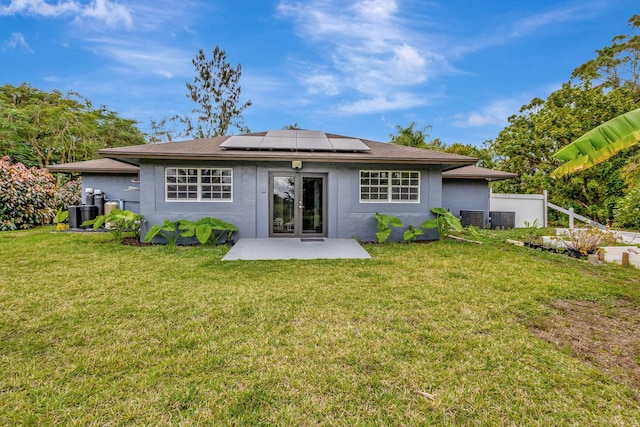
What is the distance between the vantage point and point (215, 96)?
24531 mm

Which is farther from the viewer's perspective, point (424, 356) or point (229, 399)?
point (424, 356)

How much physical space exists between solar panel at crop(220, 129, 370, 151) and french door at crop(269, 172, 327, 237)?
2.77 ft

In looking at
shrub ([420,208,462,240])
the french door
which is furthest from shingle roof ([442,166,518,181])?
the french door

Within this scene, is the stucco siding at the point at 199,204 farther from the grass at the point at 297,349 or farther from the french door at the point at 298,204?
the grass at the point at 297,349

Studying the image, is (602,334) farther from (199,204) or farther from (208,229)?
(199,204)

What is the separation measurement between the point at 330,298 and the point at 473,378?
2.18 metres

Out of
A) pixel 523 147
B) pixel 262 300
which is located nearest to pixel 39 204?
pixel 262 300

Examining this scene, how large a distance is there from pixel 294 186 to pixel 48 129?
19021mm

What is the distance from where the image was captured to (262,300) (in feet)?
13.7

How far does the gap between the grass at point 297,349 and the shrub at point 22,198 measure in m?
8.52

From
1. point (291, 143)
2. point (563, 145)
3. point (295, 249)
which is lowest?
point (295, 249)

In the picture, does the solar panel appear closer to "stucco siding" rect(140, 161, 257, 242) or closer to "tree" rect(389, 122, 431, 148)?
"stucco siding" rect(140, 161, 257, 242)

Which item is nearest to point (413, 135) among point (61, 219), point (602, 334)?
point (602, 334)

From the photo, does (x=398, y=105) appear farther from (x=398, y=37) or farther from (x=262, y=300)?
(x=262, y=300)
